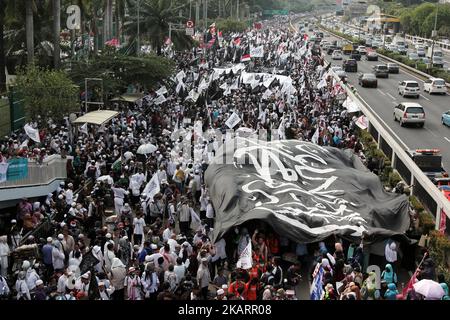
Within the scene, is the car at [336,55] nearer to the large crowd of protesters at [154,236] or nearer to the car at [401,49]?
the car at [401,49]

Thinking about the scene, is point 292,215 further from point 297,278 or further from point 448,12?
point 448,12

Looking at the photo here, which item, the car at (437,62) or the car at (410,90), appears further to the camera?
the car at (437,62)

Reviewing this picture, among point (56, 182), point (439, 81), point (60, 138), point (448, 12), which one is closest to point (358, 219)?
point (56, 182)

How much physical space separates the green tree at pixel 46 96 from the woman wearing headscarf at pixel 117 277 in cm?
1516

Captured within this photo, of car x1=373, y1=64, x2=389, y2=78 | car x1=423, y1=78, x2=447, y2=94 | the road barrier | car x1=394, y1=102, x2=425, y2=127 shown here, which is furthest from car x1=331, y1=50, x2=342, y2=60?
the road barrier

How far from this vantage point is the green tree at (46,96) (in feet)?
85.8

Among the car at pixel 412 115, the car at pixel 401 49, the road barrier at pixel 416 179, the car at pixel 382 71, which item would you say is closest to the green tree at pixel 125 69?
the car at pixel 412 115

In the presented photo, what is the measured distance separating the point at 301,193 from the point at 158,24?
38.1 metres

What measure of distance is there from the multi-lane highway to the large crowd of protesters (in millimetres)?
3461

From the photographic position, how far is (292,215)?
14.5m

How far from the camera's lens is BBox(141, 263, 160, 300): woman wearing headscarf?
38.9 feet

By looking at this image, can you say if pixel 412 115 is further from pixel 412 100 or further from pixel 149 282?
pixel 149 282

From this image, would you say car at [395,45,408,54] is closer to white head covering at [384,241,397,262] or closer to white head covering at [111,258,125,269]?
white head covering at [384,241,397,262]

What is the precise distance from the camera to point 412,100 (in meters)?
42.5
